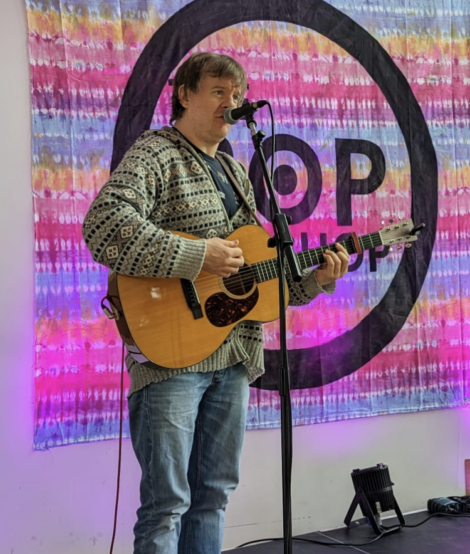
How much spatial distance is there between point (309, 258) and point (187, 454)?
66 cm

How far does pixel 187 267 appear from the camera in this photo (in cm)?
162

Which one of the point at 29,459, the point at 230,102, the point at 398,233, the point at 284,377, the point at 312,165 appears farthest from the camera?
the point at 312,165

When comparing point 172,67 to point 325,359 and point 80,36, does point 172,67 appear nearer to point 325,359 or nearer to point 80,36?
point 80,36

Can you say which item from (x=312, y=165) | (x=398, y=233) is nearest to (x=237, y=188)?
(x=398, y=233)

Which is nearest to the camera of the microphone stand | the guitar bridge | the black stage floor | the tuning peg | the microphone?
the microphone stand

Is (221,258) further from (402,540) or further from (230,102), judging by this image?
(402,540)

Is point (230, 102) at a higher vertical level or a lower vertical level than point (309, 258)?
higher

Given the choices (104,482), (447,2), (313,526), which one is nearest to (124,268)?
(104,482)

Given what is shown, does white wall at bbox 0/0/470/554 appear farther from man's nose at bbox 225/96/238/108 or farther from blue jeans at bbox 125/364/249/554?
man's nose at bbox 225/96/238/108

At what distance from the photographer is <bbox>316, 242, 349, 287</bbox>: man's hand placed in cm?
189

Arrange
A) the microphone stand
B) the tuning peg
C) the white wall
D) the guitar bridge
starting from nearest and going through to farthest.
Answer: the microphone stand, the guitar bridge, the tuning peg, the white wall

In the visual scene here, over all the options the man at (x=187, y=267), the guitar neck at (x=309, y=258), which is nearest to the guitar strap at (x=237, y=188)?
the man at (x=187, y=267)

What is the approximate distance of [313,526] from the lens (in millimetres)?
2705

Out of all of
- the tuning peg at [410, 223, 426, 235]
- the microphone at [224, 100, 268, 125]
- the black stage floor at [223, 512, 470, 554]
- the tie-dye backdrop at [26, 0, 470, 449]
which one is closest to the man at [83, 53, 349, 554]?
the microphone at [224, 100, 268, 125]
